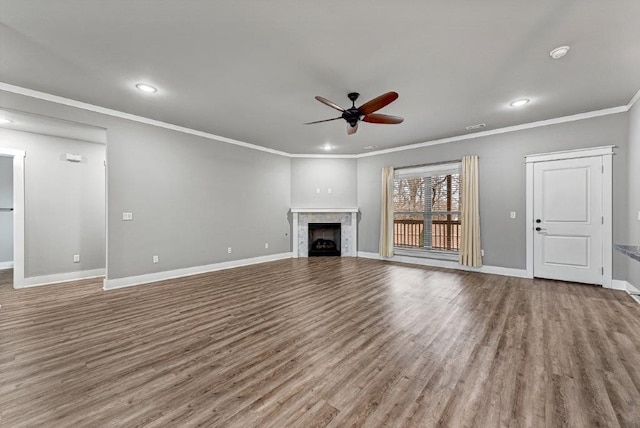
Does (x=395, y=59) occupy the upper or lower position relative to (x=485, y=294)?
upper

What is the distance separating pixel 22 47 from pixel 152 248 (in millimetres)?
3005

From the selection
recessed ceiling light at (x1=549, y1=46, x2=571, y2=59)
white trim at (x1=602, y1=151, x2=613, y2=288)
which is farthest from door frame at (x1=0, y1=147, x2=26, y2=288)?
white trim at (x1=602, y1=151, x2=613, y2=288)

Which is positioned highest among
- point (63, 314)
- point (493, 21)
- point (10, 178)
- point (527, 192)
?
point (493, 21)

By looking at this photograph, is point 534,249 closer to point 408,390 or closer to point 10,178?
point 408,390

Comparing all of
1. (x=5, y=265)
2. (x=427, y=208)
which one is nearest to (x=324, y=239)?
(x=427, y=208)

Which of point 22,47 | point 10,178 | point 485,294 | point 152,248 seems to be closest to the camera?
point 22,47

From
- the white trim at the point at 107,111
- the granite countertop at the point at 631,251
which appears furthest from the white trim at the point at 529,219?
the white trim at the point at 107,111

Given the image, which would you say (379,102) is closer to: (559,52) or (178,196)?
(559,52)

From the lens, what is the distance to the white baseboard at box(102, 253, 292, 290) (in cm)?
416

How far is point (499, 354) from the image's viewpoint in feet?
7.12

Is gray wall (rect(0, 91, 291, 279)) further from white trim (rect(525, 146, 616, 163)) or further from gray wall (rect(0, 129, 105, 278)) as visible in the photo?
white trim (rect(525, 146, 616, 163))

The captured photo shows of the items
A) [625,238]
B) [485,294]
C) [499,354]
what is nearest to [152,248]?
[499,354]

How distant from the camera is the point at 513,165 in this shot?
15.9 ft

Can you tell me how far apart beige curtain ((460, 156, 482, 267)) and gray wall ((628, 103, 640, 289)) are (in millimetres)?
1905
